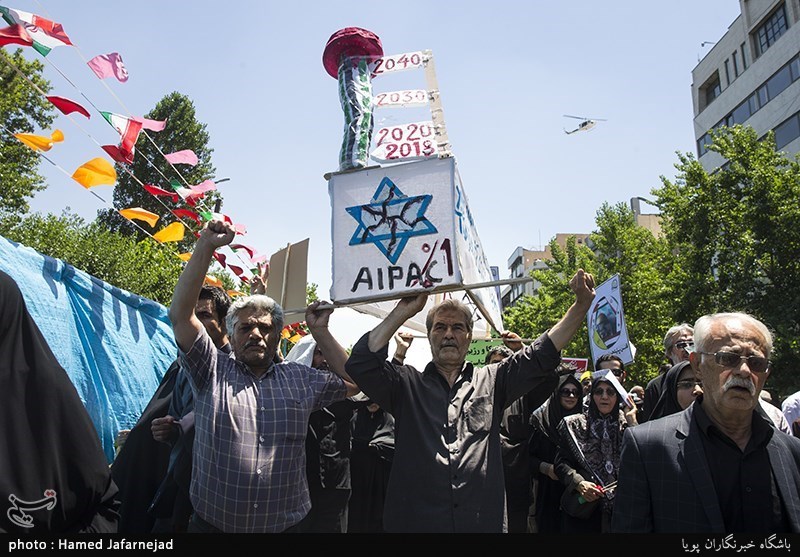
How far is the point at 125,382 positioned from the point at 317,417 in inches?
71.0

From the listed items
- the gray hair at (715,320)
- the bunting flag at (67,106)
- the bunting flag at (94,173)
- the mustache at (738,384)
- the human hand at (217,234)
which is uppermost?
the bunting flag at (67,106)

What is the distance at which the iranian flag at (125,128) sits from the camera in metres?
4.99

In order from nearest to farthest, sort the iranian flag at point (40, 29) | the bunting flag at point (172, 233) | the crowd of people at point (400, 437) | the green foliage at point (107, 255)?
the crowd of people at point (400, 437), the iranian flag at point (40, 29), the bunting flag at point (172, 233), the green foliage at point (107, 255)

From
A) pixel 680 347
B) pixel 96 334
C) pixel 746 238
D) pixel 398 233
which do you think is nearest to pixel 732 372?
pixel 398 233

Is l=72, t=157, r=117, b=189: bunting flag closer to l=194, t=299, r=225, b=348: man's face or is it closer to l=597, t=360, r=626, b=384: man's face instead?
l=194, t=299, r=225, b=348: man's face

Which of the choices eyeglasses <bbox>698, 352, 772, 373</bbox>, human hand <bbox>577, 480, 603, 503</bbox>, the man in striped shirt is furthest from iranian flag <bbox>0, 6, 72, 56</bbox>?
human hand <bbox>577, 480, 603, 503</bbox>

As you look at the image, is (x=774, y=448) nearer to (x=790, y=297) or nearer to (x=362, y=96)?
(x=362, y=96)

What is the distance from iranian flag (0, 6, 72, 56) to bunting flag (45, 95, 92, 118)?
1.03 feet

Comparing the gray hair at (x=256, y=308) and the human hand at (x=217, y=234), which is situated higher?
the human hand at (x=217, y=234)

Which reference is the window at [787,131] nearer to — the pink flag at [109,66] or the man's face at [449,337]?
the pink flag at [109,66]

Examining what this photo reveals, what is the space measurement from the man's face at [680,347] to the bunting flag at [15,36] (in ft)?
15.7

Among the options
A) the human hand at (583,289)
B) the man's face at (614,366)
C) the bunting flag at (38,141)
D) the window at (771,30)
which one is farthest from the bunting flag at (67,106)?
the window at (771,30)

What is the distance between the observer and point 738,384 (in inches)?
88.0

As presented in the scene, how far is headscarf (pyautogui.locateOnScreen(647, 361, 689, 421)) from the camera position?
3.76 m
